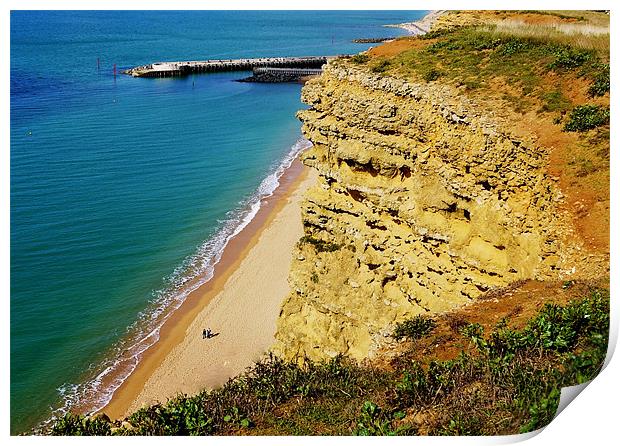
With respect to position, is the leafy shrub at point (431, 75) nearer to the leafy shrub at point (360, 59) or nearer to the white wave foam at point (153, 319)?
the leafy shrub at point (360, 59)

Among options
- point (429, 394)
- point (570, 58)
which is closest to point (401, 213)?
point (570, 58)

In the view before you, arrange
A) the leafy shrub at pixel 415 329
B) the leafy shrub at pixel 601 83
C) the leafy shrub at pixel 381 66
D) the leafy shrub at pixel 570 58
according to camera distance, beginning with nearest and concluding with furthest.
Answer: the leafy shrub at pixel 415 329 → the leafy shrub at pixel 601 83 → the leafy shrub at pixel 570 58 → the leafy shrub at pixel 381 66

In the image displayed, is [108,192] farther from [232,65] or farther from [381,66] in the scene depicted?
[232,65]

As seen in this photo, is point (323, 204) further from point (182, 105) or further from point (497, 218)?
point (182, 105)

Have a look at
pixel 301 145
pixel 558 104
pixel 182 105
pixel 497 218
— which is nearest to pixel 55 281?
pixel 497 218

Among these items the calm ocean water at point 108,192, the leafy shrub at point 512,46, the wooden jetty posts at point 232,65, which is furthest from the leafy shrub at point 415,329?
the wooden jetty posts at point 232,65

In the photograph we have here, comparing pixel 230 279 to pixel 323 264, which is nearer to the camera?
pixel 323 264
